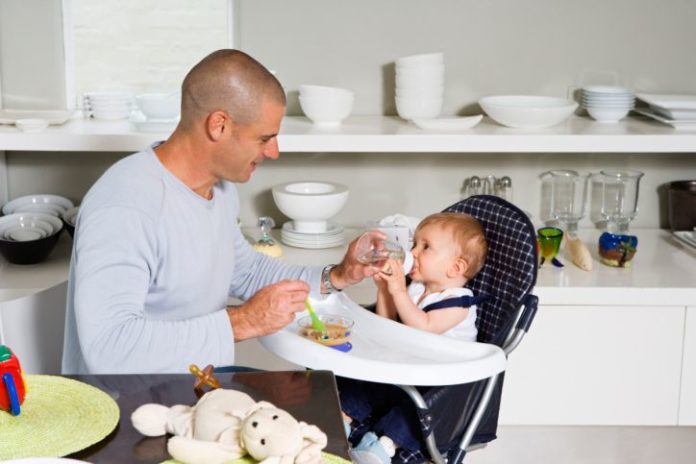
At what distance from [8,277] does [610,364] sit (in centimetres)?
195

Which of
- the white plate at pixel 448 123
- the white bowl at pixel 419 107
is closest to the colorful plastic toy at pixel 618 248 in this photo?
the white plate at pixel 448 123

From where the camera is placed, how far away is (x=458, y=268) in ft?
8.21

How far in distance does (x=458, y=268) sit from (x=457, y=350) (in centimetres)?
36

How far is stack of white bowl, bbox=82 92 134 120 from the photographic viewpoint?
3508 millimetres

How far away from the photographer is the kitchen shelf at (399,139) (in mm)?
3273

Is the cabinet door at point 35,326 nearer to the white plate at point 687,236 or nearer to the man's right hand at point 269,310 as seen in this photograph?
the man's right hand at point 269,310

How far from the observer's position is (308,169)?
3.72 m

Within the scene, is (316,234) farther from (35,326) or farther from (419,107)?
(35,326)

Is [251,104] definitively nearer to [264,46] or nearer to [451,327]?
[451,327]

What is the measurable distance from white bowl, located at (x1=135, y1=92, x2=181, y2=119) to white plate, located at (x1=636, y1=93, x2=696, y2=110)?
5.35 feet

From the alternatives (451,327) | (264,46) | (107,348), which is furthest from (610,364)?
(107,348)

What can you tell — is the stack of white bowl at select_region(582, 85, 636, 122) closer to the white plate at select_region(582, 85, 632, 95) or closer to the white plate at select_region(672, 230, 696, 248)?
the white plate at select_region(582, 85, 632, 95)

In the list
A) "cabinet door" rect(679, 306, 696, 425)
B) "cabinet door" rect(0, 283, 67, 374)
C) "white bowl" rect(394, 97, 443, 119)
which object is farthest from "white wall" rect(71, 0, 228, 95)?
"cabinet door" rect(679, 306, 696, 425)

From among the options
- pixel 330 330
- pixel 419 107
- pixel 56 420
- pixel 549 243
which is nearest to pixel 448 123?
pixel 419 107
